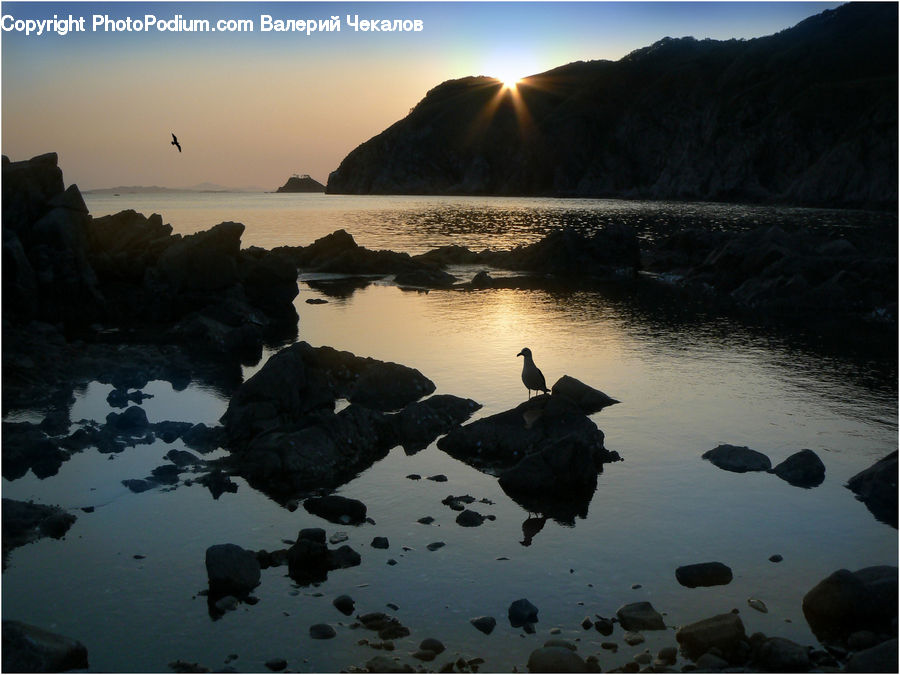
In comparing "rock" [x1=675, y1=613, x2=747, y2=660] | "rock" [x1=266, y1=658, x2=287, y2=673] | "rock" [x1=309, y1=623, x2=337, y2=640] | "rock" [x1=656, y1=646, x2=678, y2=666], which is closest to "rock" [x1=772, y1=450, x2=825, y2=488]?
"rock" [x1=675, y1=613, x2=747, y2=660]

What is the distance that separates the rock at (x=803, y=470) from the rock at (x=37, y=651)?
17.5 metres

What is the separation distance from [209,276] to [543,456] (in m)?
30.2

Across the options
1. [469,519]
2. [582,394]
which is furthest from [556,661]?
[582,394]

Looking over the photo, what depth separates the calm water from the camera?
14766 millimetres

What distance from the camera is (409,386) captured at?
30.4 metres

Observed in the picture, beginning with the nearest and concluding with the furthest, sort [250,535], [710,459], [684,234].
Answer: [250,535], [710,459], [684,234]

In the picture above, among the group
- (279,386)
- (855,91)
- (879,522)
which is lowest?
(879,522)

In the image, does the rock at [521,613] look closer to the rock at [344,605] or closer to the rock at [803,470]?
the rock at [344,605]

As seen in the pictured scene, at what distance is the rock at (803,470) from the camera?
2241cm

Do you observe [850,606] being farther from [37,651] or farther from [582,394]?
[582,394]

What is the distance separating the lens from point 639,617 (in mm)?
14961

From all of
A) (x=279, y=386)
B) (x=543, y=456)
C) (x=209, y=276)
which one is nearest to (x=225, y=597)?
(x=543, y=456)

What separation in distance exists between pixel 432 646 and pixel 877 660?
274 inches

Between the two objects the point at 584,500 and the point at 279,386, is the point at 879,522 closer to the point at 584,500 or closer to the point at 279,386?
the point at 584,500
